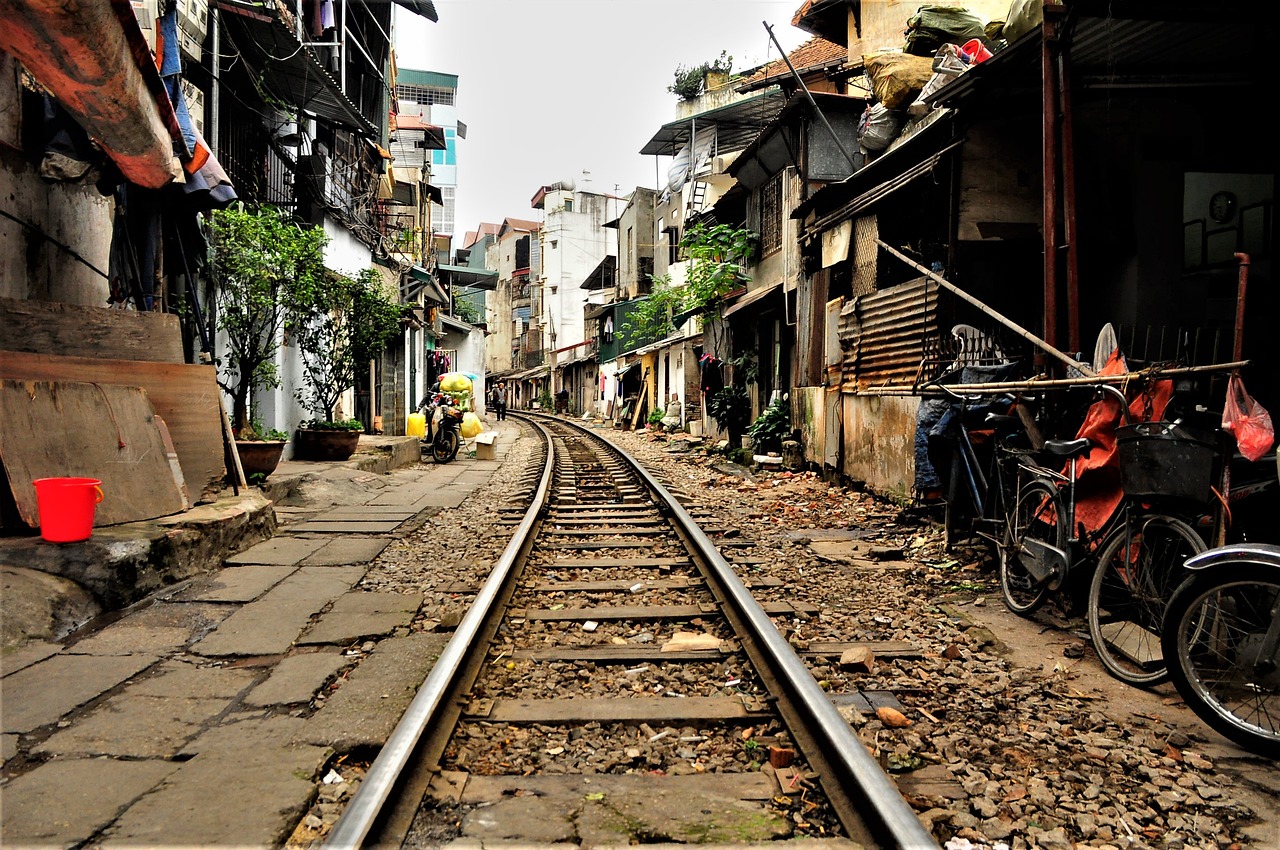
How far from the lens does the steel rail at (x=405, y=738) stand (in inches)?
83.2


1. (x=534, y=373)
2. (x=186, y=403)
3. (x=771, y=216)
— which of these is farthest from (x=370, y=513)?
(x=534, y=373)

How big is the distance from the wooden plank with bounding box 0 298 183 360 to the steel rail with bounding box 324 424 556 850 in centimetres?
397

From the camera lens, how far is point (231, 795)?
2459 millimetres

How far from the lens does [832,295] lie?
38.0 ft

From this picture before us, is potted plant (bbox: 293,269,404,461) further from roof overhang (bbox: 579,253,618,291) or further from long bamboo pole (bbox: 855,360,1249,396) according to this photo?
roof overhang (bbox: 579,253,618,291)

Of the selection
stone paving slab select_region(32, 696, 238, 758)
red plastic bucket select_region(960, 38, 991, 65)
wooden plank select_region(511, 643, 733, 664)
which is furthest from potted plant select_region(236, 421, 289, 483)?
red plastic bucket select_region(960, 38, 991, 65)

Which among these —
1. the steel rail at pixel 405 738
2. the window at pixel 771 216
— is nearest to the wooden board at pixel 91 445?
the steel rail at pixel 405 738

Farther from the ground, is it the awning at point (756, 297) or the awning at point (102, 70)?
the awning at point (102, 70)

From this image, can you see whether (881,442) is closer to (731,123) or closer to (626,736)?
(626,736)

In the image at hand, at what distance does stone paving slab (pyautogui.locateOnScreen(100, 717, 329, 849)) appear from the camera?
87.3 inches

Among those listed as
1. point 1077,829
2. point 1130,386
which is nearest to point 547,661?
point 1077,829

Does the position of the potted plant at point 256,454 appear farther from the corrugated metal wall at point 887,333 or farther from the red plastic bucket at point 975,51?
the red plastic bucket at point 975,51

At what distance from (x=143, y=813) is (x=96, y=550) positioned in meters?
2.80

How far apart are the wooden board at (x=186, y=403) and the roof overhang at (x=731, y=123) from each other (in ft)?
63.3
